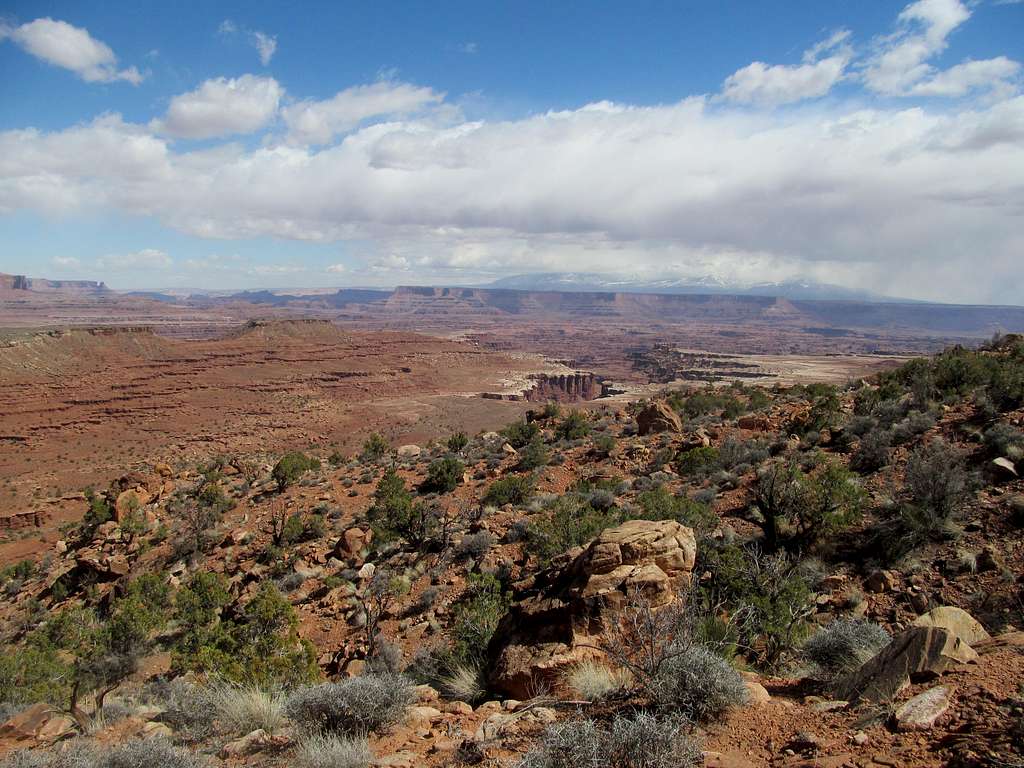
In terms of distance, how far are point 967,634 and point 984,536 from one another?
5.05 meters

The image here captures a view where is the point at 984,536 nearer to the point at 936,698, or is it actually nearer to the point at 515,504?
the point at 936,698

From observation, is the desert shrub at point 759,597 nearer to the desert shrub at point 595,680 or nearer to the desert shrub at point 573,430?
the desert shrub at point 595,680

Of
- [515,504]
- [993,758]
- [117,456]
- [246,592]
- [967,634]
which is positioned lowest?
[117,456]

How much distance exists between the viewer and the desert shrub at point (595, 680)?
534 centimetres

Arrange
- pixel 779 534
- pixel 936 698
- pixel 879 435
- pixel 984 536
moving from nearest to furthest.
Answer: pixel 936 698
pixel 984 536
pixel 779 534
pixel 879 435

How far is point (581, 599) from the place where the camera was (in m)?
6.62

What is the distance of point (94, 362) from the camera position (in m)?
73.6

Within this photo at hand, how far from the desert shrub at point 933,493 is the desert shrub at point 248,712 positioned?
34.6 ft

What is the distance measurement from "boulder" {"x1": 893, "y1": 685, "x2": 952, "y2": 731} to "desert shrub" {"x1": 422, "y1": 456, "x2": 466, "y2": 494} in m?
16.4

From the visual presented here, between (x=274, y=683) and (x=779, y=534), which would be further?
(x=779, y=534)

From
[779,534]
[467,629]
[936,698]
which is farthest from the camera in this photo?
[779,534]

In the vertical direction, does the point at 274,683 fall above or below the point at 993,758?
below

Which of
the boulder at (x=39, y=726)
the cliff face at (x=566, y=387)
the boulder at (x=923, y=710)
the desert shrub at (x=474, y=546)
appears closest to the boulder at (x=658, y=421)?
the desert shrub at (x=474, y=546)

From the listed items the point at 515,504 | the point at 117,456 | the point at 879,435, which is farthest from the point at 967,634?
the point at 117,456
